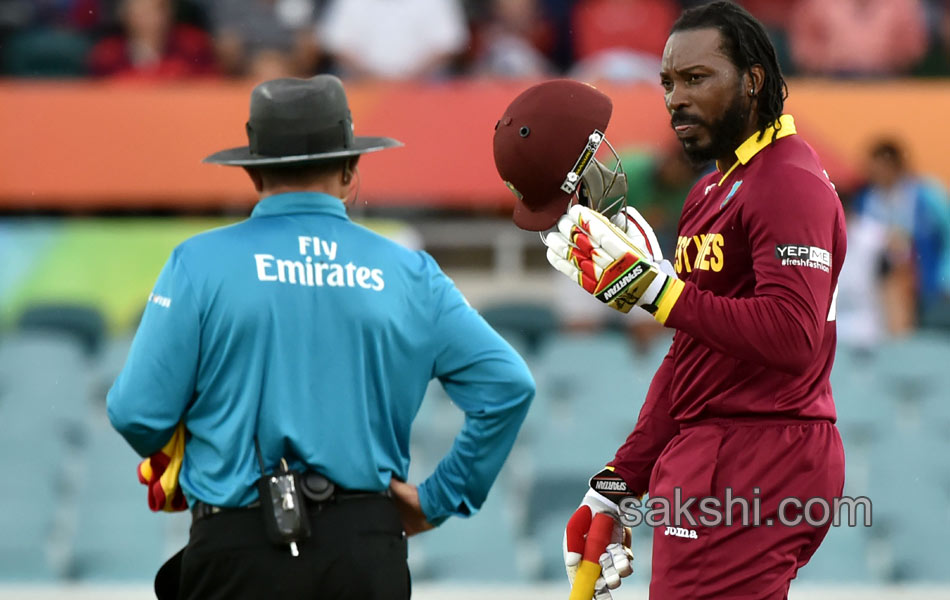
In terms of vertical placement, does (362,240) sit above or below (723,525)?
above

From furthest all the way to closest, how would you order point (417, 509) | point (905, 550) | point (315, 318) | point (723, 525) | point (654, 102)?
point (654, 102) → point (905, 550) → point (417, 509) → point (315, 318) → point (723, 525)

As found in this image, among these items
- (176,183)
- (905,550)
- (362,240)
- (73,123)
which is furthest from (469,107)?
(362,240)

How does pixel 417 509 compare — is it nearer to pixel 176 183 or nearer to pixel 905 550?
pixel 905 550

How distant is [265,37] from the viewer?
10008 mm

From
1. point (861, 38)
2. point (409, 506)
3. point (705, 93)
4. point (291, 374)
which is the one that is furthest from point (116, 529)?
point (861, 38)

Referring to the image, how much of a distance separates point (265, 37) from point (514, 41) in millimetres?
1763

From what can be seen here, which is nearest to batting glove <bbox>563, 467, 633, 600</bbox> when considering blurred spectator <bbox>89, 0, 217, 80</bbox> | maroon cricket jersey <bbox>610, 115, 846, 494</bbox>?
maroon cricket jersey <bbox>610, 115, 846, 494</bbox>

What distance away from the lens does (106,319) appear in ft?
28.8

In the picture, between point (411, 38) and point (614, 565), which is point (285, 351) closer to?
point (614, 565)

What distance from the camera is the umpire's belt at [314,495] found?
3.44 m

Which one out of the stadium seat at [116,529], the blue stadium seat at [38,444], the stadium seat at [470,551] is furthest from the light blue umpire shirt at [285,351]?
the blue stadium seat at [38,444]

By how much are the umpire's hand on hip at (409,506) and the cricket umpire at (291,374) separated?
2 centimetres

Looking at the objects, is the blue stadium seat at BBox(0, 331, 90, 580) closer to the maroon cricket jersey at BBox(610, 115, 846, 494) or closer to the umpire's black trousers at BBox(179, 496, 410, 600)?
the umpire's black trousers at BBox(179, 496, 410, 600)

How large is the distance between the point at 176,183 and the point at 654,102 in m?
3.12
